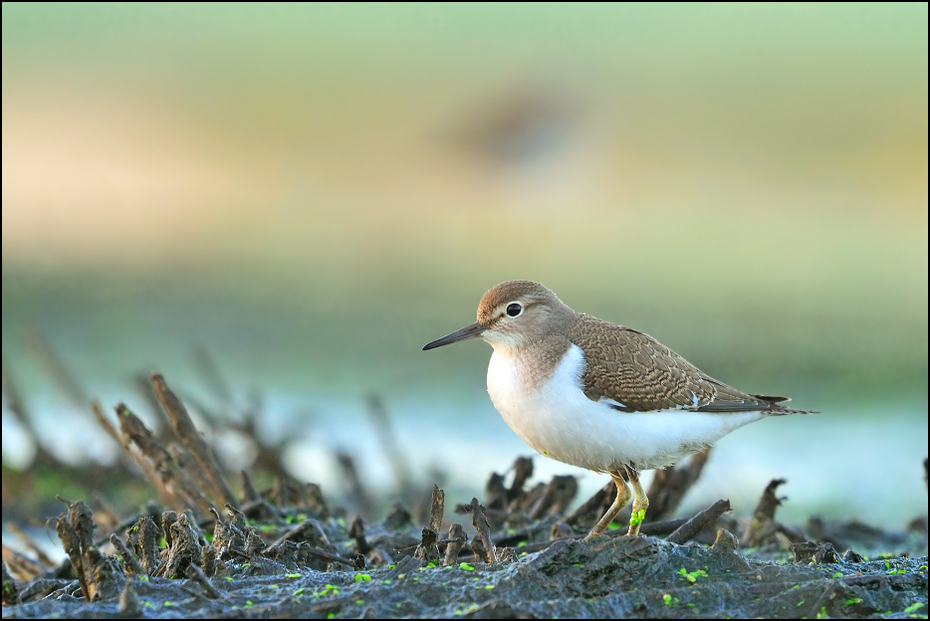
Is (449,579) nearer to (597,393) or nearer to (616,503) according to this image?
(597,393)

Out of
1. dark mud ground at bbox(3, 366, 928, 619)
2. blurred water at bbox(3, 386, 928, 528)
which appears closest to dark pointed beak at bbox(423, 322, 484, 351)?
dark mud ground at bbox(3, 366, 928, 619)

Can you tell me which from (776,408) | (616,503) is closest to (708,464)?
(776,408)

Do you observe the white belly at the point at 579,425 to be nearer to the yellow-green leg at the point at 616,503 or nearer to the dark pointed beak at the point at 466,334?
the yellow-green leg at the point at 616,503

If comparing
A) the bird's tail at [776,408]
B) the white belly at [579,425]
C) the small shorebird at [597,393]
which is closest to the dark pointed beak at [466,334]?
the small shorebird at [597,393]

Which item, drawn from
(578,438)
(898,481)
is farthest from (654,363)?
(898,481)

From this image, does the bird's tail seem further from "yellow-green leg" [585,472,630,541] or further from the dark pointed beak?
the dark pointed beak

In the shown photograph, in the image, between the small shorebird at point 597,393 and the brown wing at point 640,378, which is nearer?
the small shorebird at point 597,393

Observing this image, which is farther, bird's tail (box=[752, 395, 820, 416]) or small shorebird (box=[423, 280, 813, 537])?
bird's tail (box=[752, 395, 820, 416])

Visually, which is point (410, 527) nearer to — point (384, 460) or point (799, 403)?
point (384, 460)
